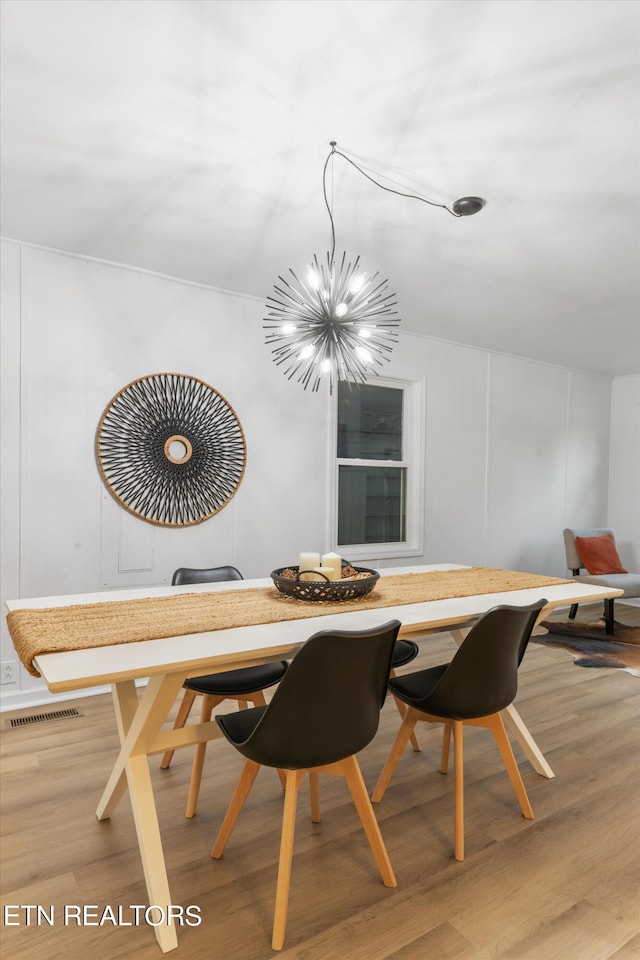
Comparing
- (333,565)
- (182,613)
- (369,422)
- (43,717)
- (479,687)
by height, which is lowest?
(43,717)

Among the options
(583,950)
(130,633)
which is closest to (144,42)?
(130,633)

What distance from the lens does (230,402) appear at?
374 centimetres

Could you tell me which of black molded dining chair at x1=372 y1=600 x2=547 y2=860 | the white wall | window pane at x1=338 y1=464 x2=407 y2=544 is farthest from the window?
black molded dining chair at x1=372 y1=600 x2=547 y2=860

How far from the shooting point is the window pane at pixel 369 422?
14.5 ft

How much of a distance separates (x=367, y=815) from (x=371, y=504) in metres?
3.00

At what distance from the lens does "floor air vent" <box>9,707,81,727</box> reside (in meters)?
2.89

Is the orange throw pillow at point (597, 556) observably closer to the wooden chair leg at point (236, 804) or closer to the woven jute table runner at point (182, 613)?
the woven jute table runner at point (182, 613)

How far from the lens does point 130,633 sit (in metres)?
1.68

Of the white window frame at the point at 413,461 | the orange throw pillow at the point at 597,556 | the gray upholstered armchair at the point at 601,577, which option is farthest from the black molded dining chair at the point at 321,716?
the orange throw pillow at the point at 597,556

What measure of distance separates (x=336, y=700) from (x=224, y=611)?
1.99ft

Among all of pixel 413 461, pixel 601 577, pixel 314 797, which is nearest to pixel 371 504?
pixel 413 461

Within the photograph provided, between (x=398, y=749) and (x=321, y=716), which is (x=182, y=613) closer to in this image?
(x=321, y=716)

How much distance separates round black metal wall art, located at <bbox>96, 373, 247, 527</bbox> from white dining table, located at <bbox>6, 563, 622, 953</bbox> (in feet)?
4.02

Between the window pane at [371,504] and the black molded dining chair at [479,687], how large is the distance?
7.76 ft
